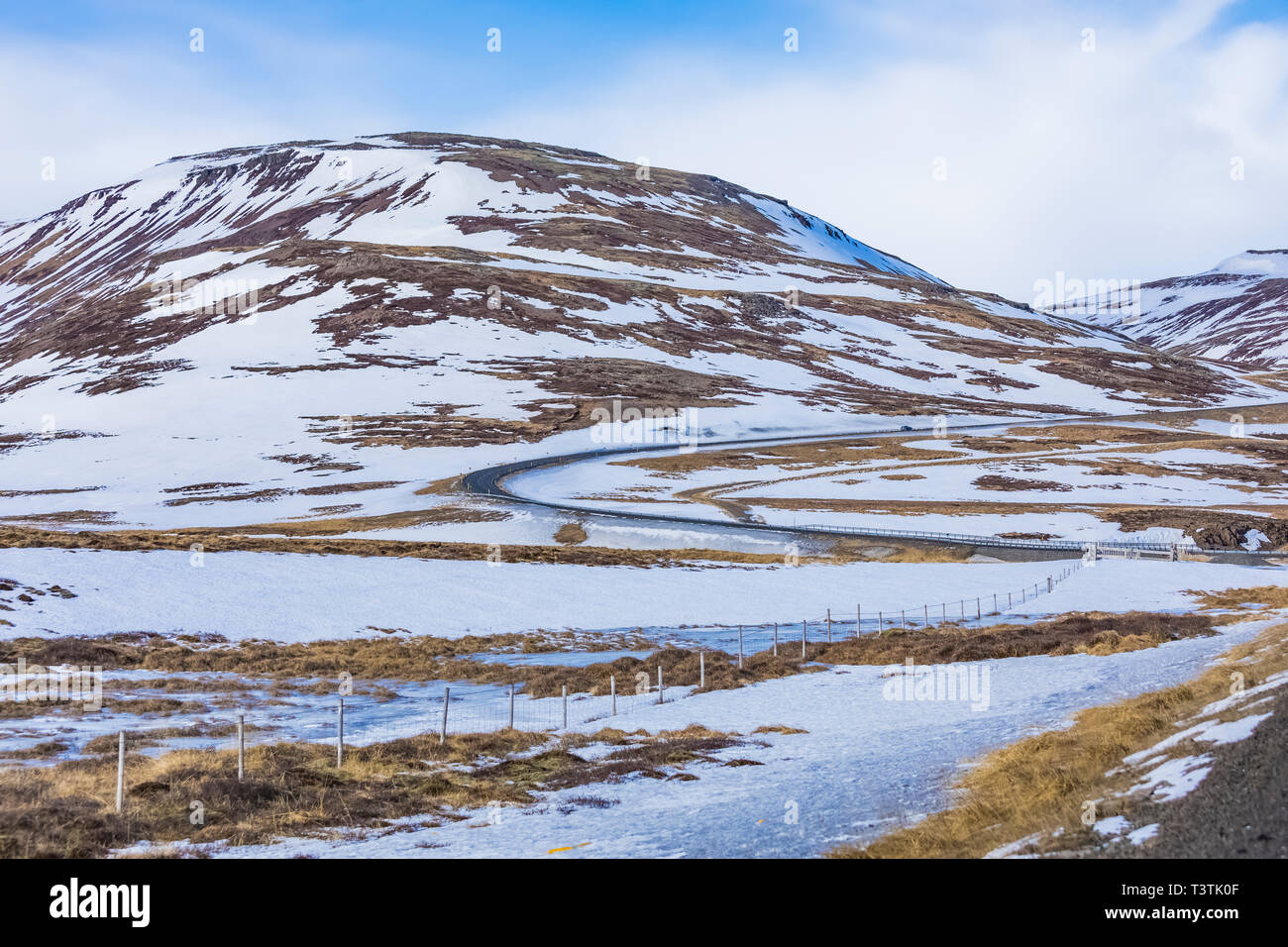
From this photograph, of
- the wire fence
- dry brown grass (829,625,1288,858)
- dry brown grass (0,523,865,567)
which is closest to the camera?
dry brown grass (829,625,1288,858)

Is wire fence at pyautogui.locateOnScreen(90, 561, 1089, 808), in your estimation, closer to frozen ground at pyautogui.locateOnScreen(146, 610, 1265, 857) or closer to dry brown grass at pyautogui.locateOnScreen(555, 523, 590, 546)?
frozen ground at pyautogui.locateOnScreen(146, 610, 1265, 857)

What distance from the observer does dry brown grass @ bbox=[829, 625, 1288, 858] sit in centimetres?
1377

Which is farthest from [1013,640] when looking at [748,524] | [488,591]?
[748,524]

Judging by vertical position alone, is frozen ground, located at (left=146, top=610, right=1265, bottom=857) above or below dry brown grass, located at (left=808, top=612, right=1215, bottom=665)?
above

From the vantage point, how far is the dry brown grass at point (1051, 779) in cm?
1377

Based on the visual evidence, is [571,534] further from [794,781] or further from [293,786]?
[293,786]

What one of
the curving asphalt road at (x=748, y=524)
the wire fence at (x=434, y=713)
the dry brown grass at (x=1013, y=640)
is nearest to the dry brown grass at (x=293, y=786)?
the wire fence at (x=434, y=713)

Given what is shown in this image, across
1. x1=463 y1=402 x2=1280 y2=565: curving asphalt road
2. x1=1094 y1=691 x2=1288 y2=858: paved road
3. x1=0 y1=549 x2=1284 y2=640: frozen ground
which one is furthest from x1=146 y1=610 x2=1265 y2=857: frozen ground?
x1=463 y1=402 x2=1280 y2=565: curving asphalt road

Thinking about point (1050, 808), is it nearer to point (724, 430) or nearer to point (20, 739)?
point (20, 739)

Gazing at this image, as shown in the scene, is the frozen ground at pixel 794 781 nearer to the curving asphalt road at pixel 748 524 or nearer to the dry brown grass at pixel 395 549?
the dry brown grass at pixel 395 549

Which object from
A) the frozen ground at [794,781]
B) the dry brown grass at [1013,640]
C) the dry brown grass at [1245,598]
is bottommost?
the dry brown grass at [1245,598]

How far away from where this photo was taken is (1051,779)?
1611cm

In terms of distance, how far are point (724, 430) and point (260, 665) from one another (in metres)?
116

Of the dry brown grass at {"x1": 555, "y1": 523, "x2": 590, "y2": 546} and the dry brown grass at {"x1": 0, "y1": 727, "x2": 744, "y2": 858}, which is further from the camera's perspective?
the dry brown grass at {"x1": 555, "y1": 523, "x2": 590, "y2": 546}
